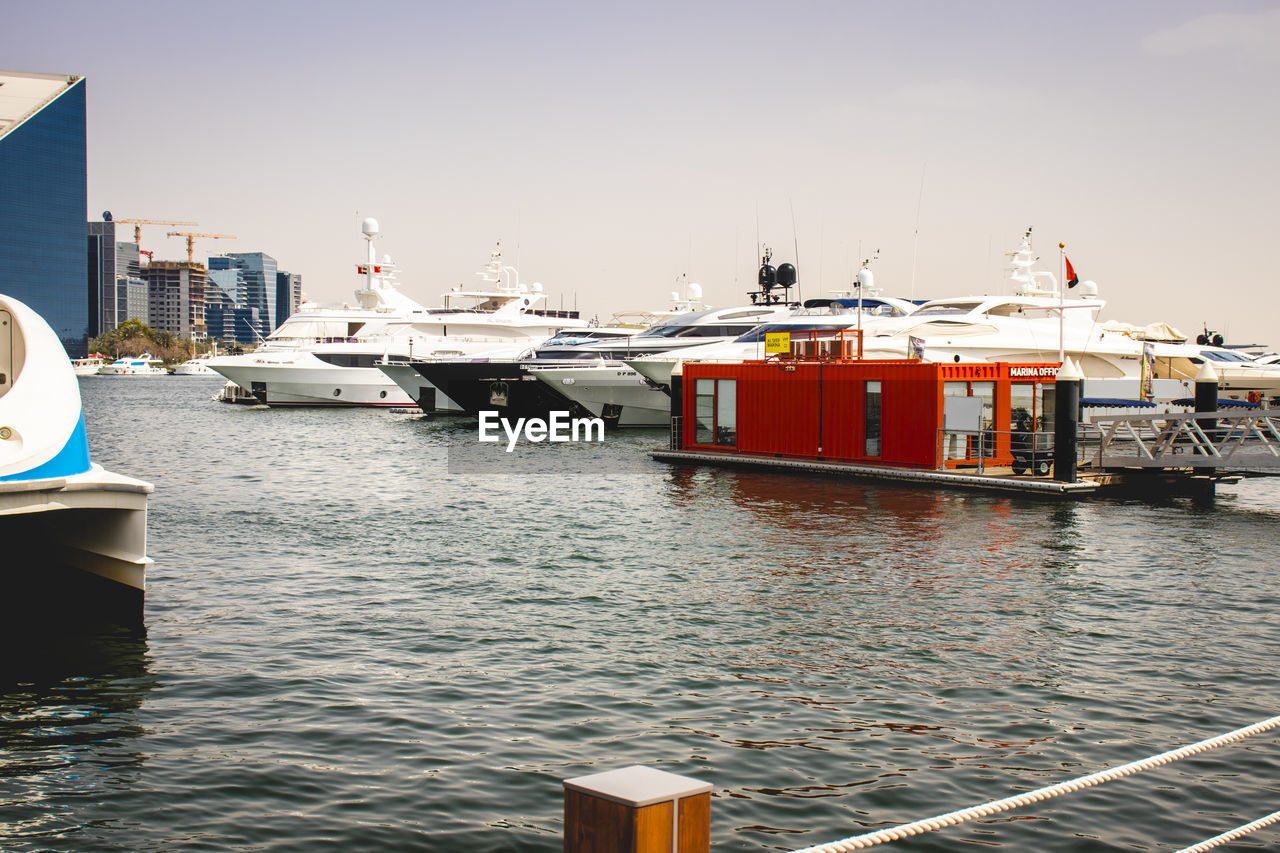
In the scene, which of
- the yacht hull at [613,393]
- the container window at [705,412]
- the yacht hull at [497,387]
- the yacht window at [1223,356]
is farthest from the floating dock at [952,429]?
the yacht window at [1223,356]

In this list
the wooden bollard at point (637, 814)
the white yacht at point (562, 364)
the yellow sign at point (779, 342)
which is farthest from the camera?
the white yacht at point (562, 364)

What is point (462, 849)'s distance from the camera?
7.74 metres

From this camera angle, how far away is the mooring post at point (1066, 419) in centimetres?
2644

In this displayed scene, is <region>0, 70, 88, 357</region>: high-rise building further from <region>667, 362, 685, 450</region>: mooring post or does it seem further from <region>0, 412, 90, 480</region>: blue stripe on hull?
<region>0, 412, 90, 480</region>: blue stripe on hull

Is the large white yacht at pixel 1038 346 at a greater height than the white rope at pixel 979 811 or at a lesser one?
greater

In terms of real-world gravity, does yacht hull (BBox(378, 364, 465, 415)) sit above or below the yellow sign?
below

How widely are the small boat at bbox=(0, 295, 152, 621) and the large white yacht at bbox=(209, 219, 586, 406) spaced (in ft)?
174

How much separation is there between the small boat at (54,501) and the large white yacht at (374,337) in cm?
5308

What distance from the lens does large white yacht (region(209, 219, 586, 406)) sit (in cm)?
7150

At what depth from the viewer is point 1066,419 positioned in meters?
26.5

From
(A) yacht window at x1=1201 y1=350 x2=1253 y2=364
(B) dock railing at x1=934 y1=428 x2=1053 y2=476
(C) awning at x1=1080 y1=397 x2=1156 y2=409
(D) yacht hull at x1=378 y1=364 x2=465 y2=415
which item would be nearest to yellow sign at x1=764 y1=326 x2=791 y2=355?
(B) dock railing at x1=934 y1=428 x2=1053 y2=476

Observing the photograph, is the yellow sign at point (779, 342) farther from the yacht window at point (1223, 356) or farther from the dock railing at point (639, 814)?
the yacht window at point (1223, 356)

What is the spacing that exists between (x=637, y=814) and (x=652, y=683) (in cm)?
718

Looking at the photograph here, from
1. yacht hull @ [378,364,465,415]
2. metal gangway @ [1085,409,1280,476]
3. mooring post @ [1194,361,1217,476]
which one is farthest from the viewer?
yacht hull @ [378,364,465,415]
